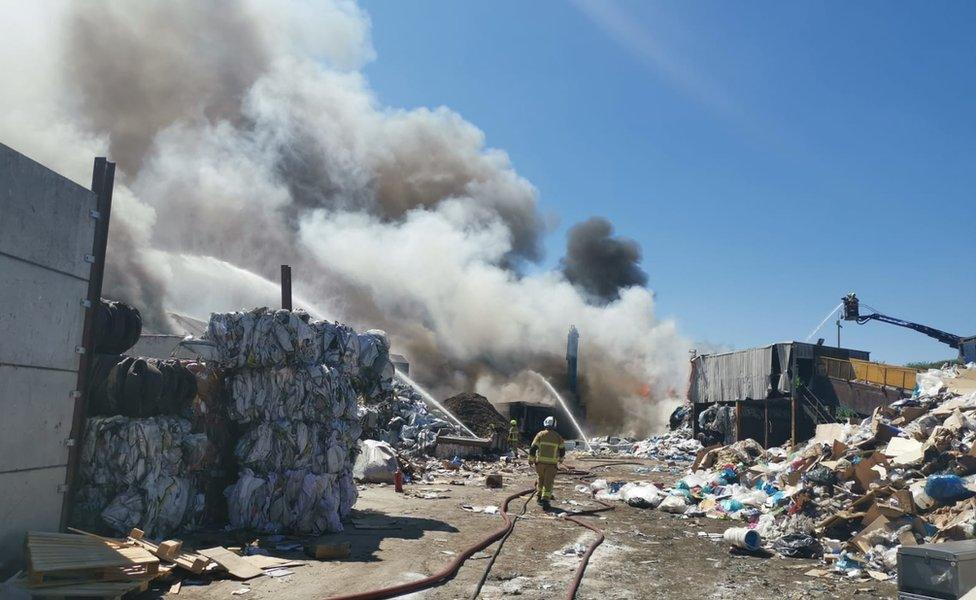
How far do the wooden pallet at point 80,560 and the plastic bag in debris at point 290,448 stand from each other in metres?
2.95

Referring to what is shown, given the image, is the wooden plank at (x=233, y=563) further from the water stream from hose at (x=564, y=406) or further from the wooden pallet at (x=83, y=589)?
the water stream from hose at (x=564, y=406)

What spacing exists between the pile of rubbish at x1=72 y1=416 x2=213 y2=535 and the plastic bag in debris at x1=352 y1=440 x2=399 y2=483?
703 centimetres

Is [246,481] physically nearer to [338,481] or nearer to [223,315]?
[338,481]

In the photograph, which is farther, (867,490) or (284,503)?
(867,490)

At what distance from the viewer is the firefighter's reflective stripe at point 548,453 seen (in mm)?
12773

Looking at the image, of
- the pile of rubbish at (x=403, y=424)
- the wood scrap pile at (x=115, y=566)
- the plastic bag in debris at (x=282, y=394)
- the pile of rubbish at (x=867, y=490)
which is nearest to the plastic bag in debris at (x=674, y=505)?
the pile of rubbish at (x=867, y=490)

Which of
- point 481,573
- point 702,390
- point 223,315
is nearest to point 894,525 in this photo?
point 481,573

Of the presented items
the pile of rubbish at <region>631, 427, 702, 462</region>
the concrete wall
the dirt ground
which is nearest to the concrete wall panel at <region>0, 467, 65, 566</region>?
the concrete wall

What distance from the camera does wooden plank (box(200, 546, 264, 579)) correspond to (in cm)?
696

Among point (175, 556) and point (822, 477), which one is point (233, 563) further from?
point (822, 477)

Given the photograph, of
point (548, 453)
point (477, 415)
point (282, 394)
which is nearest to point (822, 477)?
point (548, 453)

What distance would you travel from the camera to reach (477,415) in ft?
92.4

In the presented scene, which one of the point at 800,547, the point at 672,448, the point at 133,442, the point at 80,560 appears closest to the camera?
the point at 80,560

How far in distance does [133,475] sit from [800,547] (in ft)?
26.4
